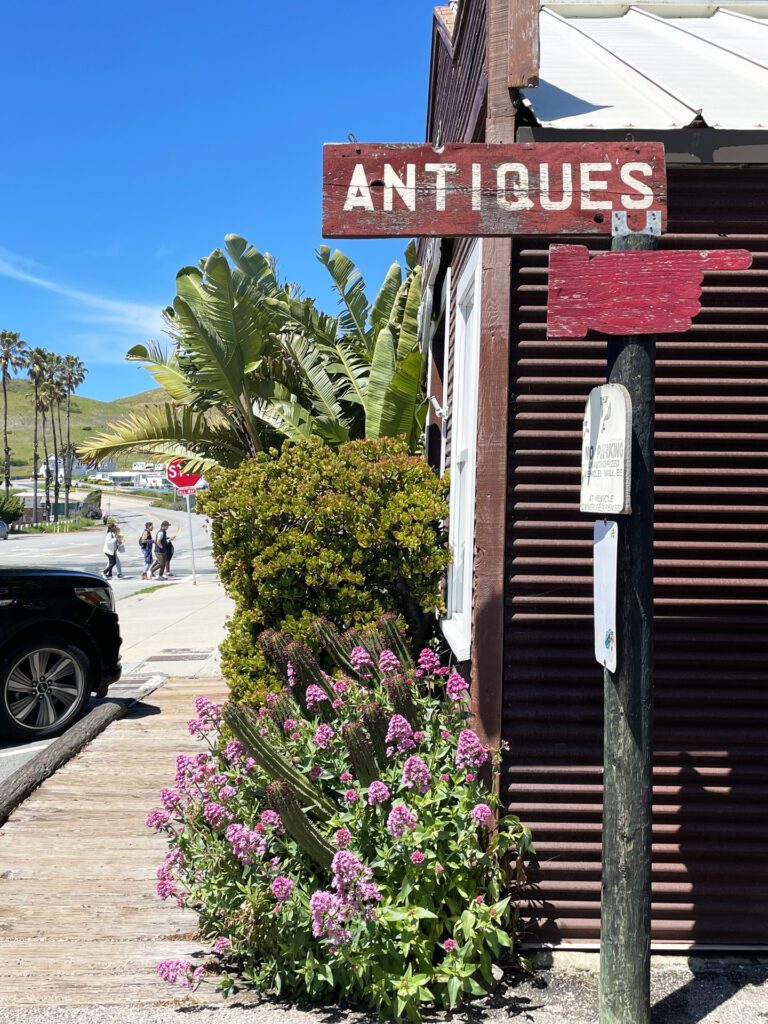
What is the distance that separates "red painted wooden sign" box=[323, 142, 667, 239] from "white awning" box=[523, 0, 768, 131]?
0.72 m

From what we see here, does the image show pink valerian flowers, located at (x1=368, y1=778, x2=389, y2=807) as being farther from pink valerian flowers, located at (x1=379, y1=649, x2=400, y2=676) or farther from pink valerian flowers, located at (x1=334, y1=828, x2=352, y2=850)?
pink valerian flowers, located at (x1=379, y1=649, x2=400, y2=676)

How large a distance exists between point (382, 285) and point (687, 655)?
8.91 m

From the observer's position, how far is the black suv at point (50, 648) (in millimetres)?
8177

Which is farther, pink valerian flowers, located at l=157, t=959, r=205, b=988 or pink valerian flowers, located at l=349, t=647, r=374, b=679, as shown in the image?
pink valerian flowers, located at l=349, t=647, r=374, b=679

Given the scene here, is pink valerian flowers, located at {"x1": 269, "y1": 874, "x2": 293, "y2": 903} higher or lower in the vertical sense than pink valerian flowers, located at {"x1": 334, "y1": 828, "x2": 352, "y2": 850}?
lower

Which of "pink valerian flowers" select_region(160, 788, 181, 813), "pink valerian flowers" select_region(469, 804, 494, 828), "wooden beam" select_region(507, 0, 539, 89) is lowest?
"pink valerian flowers" select_region(160, 788, 181, 813)

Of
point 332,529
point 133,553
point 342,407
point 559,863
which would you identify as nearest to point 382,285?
point 342,407

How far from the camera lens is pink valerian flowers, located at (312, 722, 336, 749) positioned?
4117mm

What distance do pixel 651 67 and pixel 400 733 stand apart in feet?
12.2

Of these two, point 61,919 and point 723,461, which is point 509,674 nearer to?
point 723,461

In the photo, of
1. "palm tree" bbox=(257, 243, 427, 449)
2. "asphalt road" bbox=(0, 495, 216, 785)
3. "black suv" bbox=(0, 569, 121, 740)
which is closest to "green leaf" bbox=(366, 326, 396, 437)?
"palm tree" bbox=(257, 243, 427, 449)

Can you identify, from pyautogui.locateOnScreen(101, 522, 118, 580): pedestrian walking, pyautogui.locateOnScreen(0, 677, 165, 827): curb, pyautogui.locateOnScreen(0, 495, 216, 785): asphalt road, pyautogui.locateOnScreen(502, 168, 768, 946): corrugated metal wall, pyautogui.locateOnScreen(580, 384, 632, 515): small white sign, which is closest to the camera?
pyautogui.locateOnScreen(580, 384, 632, 515): small white sign

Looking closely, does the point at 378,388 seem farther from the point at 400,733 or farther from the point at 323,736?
the point at 400,733

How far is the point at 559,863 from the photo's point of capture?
4.20 m
